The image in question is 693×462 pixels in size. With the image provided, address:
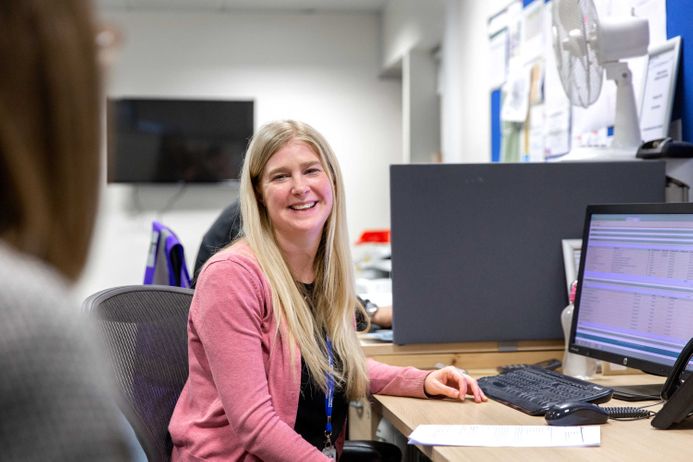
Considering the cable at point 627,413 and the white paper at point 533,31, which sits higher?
the white paper at point 533,31

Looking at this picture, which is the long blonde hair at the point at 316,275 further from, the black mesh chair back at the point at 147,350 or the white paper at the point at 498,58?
the white paper at the point at 498,58

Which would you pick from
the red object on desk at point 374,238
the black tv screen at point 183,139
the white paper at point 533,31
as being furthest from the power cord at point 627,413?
the black tv screen at point 183,139

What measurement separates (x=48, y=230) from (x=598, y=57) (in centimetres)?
204

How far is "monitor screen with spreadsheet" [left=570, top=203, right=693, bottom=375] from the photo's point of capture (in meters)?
1.59

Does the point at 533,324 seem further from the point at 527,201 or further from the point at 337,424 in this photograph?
the point at 337,424

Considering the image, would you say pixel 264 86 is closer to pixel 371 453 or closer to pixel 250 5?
pixel 250 5

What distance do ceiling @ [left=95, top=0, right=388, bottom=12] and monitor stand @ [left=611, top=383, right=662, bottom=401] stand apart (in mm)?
4791

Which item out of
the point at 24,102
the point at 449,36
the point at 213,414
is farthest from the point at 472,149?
the point at 24,102

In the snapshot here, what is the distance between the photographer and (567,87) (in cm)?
239

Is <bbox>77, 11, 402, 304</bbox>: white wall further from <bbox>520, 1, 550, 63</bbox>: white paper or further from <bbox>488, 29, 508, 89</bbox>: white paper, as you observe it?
<bbox>520, 1, 550, 63</bbox>: white paper

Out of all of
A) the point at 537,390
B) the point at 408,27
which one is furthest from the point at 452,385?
the point at 408,27

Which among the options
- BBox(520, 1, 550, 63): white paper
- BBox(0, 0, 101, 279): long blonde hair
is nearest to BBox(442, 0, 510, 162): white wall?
BBox(520, 1, 550, 63): white paper

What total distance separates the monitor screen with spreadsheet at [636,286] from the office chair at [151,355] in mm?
496

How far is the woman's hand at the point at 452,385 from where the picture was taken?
5.68ft
